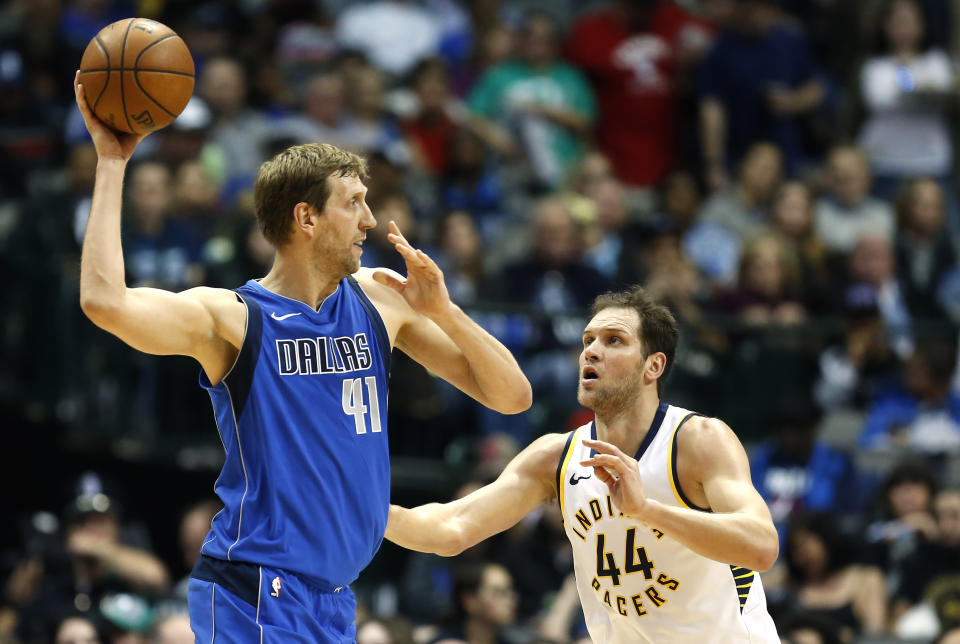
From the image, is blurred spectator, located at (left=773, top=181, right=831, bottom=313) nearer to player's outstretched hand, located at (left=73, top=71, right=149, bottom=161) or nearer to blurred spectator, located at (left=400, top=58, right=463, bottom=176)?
blurred spectator, located at (left=400, top=58, right=463, bottom=176)

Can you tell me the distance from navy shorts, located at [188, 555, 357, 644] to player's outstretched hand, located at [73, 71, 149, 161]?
1.61 meters

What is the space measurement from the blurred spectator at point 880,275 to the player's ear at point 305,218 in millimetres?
8656

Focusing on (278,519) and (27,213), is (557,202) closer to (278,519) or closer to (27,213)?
(27,213)

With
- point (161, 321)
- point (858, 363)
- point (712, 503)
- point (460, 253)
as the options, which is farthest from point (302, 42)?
point (161, 321)

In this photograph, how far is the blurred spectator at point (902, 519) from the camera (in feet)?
36.9

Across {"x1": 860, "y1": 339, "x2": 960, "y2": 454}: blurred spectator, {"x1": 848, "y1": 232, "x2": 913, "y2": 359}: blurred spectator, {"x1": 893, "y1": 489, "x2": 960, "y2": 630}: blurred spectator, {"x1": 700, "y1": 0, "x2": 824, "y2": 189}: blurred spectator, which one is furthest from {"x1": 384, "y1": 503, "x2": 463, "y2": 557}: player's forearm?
{"x1": 700, "y1": 0, "x2": 824, "y2": 189}: blurred spectator

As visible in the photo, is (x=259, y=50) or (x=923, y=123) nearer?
(x=259, y=50)

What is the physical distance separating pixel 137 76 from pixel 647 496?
2694 mm

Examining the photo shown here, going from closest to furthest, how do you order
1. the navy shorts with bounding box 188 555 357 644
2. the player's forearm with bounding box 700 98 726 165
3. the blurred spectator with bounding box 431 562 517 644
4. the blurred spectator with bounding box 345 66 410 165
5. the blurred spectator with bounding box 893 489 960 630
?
the navy shorts with bounding box 188 555 357 644 < the blurred spectator with bounding box 431 562 517 644 < the blurred spectator with bounding box 893 489 960 630 < the blurred spectator with bounding box 345 66 410 165 < the player's forearm with bounding box 700 98 726 165

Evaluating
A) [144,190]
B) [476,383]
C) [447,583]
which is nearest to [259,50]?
[144,190]

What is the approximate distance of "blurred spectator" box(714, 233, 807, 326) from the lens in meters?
13.6

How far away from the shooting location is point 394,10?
52.4ft

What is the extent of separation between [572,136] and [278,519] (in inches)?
406

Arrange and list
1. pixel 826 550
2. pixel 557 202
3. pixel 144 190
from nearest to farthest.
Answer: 1. pixel 826 550
2. pixel 144 190
3. pixel 557 202
